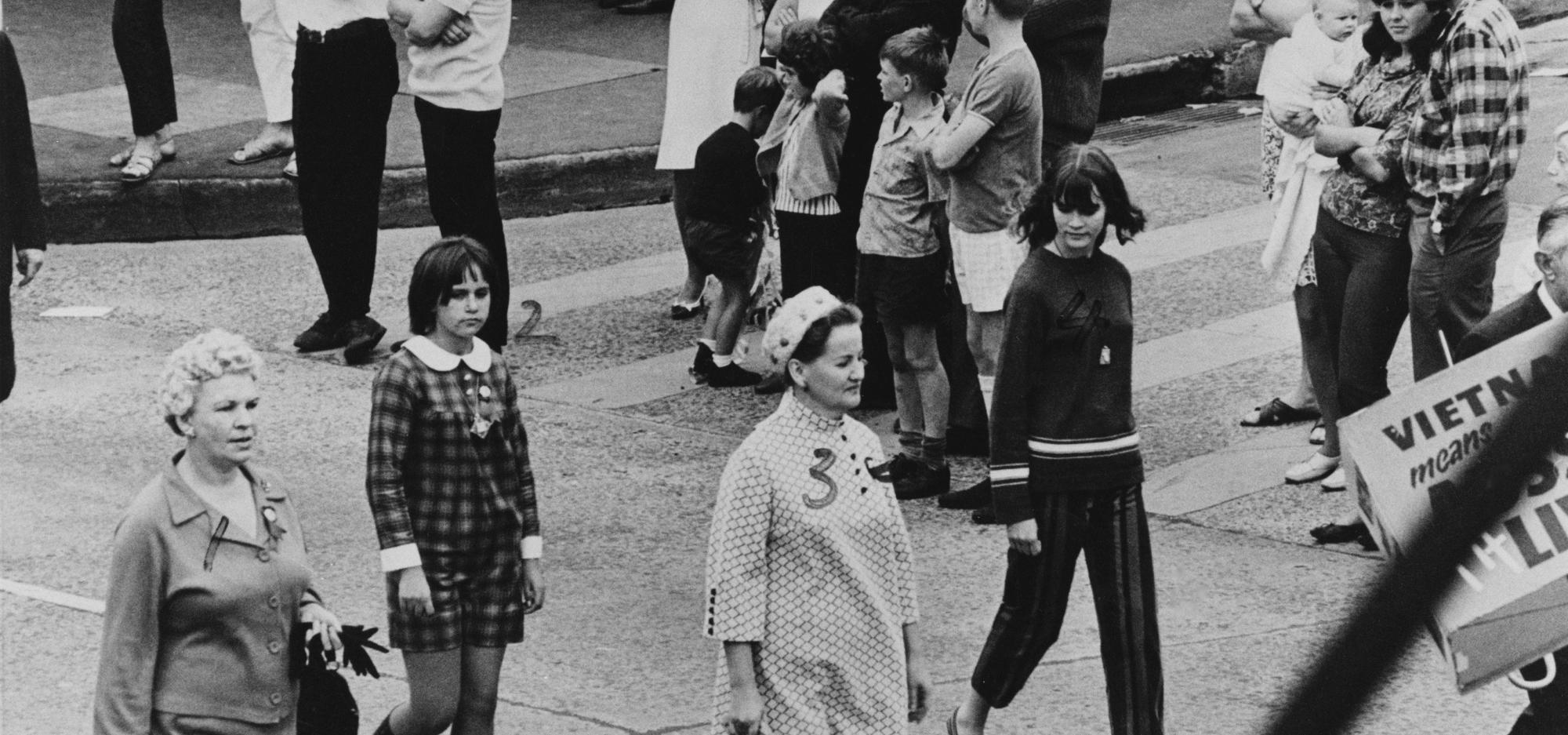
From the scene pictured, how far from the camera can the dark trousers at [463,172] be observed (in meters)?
9.05

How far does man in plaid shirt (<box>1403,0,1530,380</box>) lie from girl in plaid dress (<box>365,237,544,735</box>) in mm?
2861

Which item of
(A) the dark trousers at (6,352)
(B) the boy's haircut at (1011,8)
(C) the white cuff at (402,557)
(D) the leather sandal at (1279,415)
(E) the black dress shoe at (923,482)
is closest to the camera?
(C) the white cuff at (402,557)

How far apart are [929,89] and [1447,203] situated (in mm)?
1949

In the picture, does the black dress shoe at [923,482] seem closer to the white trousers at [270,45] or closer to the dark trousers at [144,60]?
the white trousers at [270,45]

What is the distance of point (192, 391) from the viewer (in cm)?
413

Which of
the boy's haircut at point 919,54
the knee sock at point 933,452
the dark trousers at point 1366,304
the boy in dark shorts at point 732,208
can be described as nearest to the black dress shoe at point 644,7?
the boy in dark shorts at point 732,208

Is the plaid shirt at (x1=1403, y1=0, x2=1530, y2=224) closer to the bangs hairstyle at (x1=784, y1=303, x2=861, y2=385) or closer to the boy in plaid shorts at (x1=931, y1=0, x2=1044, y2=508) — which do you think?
the boy in plaid shorts at (x1=931, y1=0, x2=1044, y2=508)

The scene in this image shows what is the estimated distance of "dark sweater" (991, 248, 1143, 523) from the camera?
5074mm

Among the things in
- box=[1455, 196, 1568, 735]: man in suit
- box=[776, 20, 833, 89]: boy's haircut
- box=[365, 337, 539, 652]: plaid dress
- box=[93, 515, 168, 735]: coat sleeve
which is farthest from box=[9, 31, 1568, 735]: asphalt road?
box=[93, 515, 168, 735]: coat sleeve

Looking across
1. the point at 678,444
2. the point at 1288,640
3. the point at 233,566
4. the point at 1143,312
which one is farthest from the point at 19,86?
the point at 1143,312

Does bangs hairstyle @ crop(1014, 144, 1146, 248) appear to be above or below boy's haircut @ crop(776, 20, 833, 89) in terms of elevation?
above

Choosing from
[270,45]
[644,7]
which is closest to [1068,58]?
[270,45]

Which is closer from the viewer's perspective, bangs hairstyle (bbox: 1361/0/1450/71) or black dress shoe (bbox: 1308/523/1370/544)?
bangs hairstyle (bbox: 1361/0/1450/71)

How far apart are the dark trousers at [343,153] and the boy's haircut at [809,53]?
231cm
